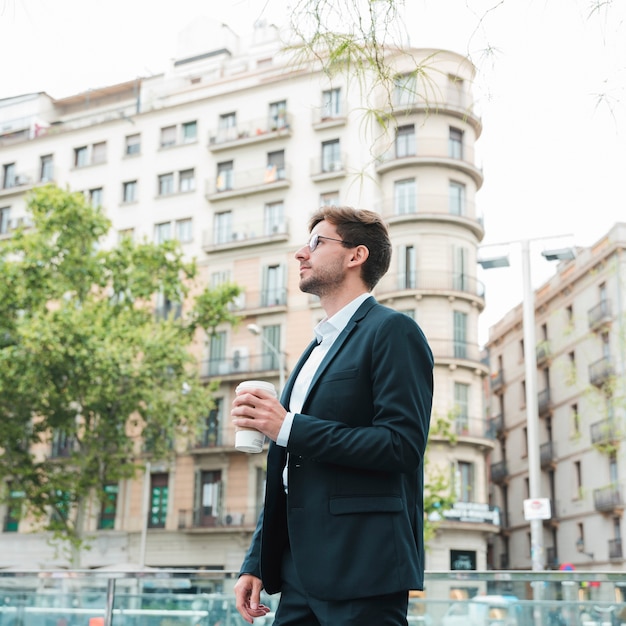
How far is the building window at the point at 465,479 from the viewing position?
31891 mm

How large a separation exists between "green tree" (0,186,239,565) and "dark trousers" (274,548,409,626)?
23689 mm

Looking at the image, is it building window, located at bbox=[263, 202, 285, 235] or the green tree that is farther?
building window, located at bbox=[263, 202, 285, 235]

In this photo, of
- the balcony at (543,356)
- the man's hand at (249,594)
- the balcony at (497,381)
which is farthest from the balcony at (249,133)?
the man's hand at (249,594)

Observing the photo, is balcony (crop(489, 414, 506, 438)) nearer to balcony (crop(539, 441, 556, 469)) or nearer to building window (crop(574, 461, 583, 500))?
balcony (crop(539, 441, 556, 469))

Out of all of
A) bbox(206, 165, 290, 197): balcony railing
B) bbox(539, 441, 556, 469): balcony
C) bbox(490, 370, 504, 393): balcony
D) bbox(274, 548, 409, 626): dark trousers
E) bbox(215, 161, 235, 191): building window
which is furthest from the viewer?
bbox(490, 370, 504, 393): balcony

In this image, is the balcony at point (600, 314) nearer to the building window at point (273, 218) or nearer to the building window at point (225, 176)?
the building window at point (273, 218)

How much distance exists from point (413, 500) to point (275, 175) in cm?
3456

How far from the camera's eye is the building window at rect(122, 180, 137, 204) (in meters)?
39.4

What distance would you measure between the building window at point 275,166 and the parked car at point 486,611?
3162cm

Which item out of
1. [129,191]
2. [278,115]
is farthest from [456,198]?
[129,191]

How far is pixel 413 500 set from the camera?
2.50 metres

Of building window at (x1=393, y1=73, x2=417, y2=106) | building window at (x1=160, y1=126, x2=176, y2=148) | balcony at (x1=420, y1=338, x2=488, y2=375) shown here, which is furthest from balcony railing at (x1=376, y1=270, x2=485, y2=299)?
building window at (x1=393, y1=73, x2=417, y2=106)

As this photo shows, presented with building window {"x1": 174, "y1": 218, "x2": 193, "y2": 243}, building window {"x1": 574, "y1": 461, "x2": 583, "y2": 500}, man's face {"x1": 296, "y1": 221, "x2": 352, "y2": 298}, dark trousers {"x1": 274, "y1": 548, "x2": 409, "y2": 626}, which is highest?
building window {"x1": 174, "y1": 218, "x2": 193, "y2": 243}

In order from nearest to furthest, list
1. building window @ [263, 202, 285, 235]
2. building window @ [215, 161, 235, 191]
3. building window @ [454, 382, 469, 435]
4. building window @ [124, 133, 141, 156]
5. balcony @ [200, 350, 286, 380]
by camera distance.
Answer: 1. building window @ [454, 382, 469, 435]
2. balcony @ [200, 350, 286, 380]
3. building window @ [263, 202, 285, 235]
4. building window @ [215, 161, 235, 191]
5. building window @ [124, 133, 141, 156]
